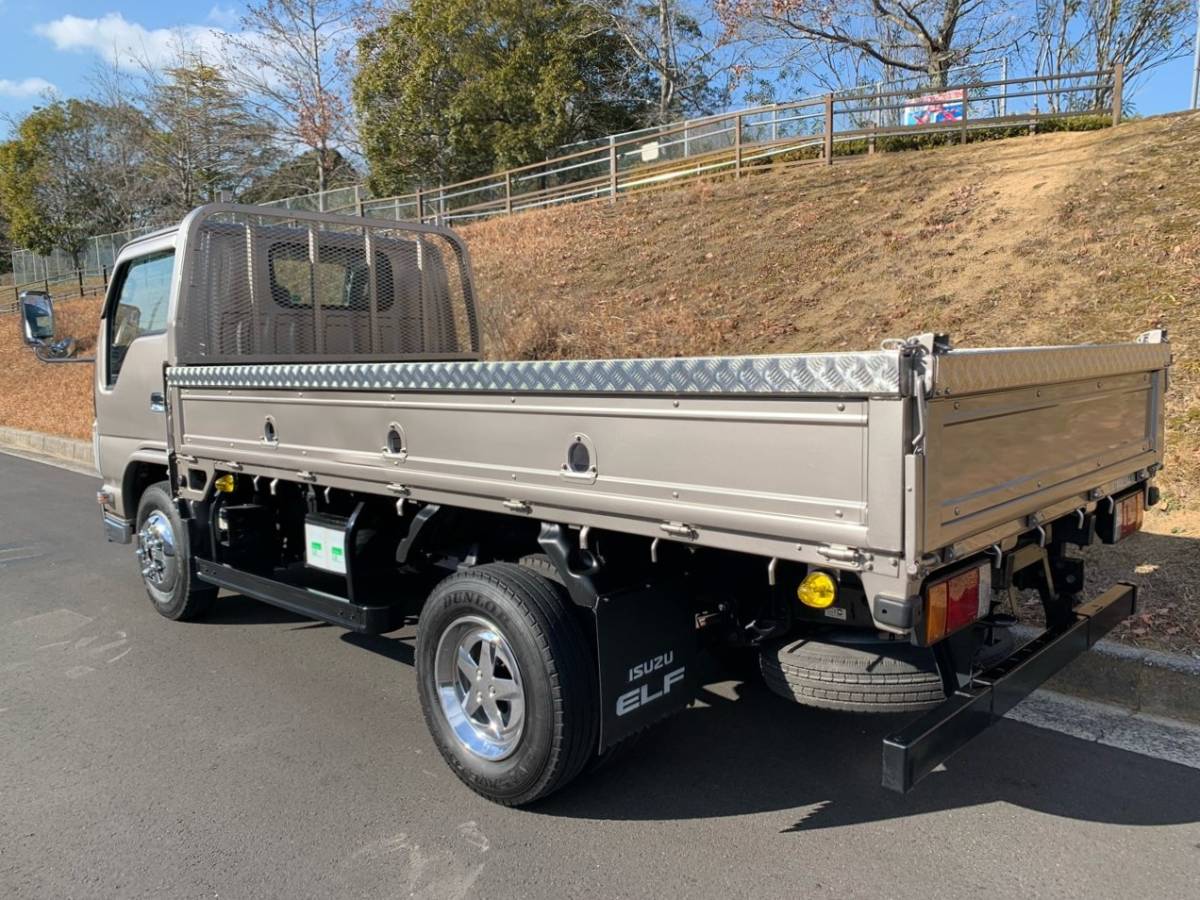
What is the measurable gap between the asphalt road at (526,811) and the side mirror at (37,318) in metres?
2.47

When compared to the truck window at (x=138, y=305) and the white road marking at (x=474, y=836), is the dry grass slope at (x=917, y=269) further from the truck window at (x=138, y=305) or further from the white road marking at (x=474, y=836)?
the truck window at (x=138, y=305)

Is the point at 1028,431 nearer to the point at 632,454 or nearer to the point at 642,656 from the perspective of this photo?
the point at 632,454

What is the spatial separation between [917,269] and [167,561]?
9050 millimetres

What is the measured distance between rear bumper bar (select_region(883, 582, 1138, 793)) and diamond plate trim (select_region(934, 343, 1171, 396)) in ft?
3.19

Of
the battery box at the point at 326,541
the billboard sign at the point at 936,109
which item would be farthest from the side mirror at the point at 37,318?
the billboard sign at the point at 936,109

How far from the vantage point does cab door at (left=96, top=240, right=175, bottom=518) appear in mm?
5379

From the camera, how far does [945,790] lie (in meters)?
3.36

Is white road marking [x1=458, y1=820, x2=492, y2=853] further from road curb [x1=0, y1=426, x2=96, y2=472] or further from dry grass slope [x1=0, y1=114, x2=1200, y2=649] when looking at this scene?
road curb [x1=0, y1=426, x2=96, y2=472]

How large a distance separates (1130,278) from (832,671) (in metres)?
8.07

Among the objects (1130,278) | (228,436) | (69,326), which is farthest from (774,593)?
(69,326)

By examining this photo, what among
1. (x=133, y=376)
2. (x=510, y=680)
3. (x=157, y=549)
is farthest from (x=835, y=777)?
(x=133, y=376)

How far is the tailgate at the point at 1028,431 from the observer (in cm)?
230

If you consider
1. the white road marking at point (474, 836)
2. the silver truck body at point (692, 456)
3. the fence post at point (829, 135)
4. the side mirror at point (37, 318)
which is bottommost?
the white road marking at point (474, 836)

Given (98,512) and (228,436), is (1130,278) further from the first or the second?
(98,512)
